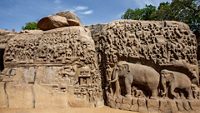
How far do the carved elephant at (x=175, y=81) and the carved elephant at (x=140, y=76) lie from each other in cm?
17

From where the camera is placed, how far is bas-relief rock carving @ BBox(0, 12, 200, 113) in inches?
264

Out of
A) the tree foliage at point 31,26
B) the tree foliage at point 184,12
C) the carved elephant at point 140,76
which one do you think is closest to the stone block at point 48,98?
the carved elephant at point 140,76

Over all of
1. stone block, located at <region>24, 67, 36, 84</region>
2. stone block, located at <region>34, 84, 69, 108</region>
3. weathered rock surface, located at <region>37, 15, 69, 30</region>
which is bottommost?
stone block, located at <region>34, 84, 69, 108</region>

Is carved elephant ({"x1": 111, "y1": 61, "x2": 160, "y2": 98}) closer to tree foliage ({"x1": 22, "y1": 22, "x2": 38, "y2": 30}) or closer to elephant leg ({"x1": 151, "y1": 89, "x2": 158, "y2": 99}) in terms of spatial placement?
elephant leg ({"x1": 151, "y1": 89, "x2": 158, "y2": 99})

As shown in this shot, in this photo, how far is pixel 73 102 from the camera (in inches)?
265

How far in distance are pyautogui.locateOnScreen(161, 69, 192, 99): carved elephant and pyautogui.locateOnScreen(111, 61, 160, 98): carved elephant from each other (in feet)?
0.57

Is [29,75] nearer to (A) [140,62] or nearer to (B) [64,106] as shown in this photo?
(B) [64,106]

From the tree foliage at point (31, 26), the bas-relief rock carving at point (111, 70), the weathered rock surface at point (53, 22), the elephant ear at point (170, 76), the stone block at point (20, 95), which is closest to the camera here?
the stone block at point (20, 95)

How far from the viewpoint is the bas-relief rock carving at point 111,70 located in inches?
264

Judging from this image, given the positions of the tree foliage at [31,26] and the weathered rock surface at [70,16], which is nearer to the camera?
the weathered rock surface at [70,16]

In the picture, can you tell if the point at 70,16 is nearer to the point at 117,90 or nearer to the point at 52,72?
the point at 52,72

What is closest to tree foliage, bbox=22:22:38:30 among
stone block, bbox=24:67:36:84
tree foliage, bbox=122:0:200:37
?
tree foliage, bbox=122:0:200:37

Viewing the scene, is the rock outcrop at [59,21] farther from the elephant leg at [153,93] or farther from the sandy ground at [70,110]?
the elephant leg at [153,93]

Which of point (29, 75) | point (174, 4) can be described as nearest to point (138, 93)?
point (29, 75)
